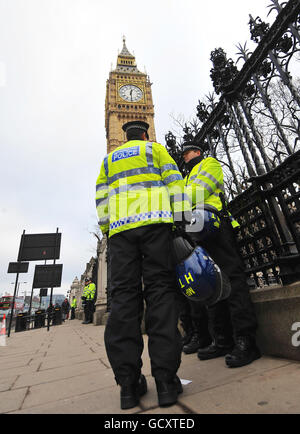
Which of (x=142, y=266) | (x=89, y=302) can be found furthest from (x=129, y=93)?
(x=142, y=266)

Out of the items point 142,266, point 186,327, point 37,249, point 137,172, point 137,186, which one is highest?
point 37,249

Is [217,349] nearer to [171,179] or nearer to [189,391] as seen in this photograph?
[189,391]

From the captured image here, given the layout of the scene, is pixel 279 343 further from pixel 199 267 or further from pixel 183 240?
pixel 183 240

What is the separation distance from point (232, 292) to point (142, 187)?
1200mm

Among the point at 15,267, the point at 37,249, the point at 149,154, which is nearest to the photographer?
the point at 149,154

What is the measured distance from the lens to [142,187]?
1.73m

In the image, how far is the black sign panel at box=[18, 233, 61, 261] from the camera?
32.3 ft

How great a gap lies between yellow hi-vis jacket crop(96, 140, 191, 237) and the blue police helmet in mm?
334

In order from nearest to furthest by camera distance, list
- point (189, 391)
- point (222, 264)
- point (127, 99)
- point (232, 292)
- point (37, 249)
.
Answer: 1. point (189, 391)
2. point (232, 292)
3. point (222, 264)
4. point (37, 249)
5. point (127, 99)

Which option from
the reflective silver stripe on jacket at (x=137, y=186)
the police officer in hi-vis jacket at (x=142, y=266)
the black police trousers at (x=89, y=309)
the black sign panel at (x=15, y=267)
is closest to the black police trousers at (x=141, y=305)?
the police officer in hi-vis jacket at (x=142, y=266)

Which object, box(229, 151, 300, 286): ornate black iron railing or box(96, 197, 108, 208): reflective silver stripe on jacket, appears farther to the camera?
box(96, 197, 108, 208): reflective silver stripe on jacket

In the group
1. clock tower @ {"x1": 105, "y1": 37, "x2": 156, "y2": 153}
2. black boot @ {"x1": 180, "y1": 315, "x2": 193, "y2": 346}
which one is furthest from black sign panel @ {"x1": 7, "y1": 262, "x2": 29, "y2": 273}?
clock tower @ {"x1": 105, "y1": 37, "x2": 156, "y2": 153}

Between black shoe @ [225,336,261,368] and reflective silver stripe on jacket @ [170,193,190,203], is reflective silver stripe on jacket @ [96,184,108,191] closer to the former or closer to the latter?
reflective silver stripe on jacket @ [170,193,190,203]

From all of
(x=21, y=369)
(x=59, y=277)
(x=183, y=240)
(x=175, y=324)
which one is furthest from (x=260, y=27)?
(x=59, y=277)
